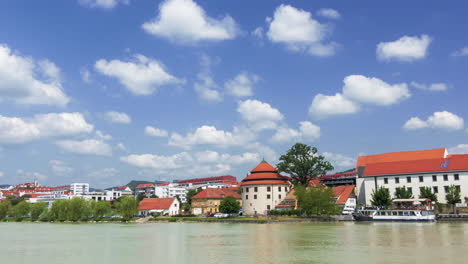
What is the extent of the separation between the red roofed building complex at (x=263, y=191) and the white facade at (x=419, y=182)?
16.6m

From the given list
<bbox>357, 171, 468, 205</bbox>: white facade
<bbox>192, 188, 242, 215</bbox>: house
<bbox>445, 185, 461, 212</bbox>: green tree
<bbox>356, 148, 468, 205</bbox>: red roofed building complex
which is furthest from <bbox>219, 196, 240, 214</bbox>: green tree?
<bbox>445, 185, 461, 212</bbox>: green tree

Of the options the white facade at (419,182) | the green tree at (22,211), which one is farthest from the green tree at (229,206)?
the green tree at (22,211)

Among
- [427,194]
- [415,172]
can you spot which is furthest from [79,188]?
[427,194]

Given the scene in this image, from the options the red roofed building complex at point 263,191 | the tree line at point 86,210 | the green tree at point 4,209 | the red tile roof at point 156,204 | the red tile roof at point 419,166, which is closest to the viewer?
the red tile roof at point 419,166

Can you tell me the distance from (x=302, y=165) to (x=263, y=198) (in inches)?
457

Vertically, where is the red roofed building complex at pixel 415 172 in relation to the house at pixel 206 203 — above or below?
above

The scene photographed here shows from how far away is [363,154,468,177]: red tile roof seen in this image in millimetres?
70613

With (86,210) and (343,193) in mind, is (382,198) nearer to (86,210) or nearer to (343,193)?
(343,193)

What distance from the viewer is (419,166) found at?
74.2 meters

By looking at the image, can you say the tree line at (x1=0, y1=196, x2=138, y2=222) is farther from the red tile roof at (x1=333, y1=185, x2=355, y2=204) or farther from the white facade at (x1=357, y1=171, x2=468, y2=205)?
the white facade at (x1=357, y1=171, x2=468, y2=205)

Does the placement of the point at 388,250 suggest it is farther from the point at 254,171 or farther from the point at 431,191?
the point at 254,171

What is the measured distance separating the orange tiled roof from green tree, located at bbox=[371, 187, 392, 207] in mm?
12749

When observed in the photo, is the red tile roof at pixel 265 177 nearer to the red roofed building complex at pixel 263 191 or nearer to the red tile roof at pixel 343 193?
the red roofed building complex at pixel 263 191

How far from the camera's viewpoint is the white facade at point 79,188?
189 metres
